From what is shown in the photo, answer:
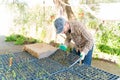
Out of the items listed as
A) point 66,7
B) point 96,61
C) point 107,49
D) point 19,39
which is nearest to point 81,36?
point 96,61

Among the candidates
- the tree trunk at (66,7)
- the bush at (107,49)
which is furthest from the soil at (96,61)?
the tree trunk at (66,7)

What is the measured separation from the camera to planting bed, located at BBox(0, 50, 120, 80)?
6.70 feet

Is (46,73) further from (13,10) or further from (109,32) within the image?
(13,10)

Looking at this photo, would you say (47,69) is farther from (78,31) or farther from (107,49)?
(107,49)

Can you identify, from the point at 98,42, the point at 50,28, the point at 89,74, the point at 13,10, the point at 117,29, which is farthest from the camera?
the point at 13,10

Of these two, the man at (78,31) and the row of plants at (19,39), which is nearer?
the man at (78,31)

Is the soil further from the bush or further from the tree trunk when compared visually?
the tree trunk

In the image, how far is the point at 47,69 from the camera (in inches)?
90.1

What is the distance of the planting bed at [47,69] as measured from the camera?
6.70 ft

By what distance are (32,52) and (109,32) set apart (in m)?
2.26

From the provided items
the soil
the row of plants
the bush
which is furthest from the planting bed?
the row of plants

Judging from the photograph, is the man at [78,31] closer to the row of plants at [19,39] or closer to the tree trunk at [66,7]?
the tree trunk at [66,7]

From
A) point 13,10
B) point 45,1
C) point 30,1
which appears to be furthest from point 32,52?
point 13,10

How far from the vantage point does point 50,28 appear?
5.20 m
